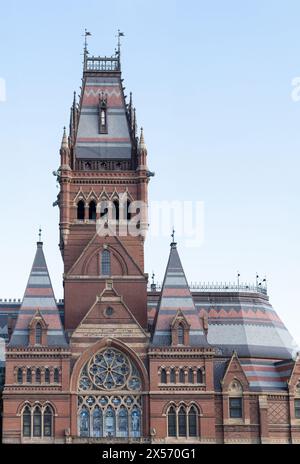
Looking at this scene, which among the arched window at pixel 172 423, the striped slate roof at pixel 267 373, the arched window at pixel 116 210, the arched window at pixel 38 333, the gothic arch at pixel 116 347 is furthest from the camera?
the arched window at pixel 116 210

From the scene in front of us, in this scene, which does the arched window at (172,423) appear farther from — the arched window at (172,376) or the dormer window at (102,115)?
the dormer window at (102,115)

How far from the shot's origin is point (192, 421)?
8331 cm

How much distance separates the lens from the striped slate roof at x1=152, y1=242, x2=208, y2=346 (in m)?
85.1

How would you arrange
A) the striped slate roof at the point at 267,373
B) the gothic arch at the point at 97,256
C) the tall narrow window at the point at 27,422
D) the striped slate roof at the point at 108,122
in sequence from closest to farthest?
the tall narrow window at the point at 27,422, the gothic arch at the point at 97,256, the striped slate roof at the point at 267,373, the striped slate roof at the point at 108,122

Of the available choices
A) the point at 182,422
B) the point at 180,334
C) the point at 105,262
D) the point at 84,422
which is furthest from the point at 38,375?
the point at 182,422

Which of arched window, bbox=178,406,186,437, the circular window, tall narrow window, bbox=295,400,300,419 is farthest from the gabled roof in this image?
tall narrow window, bbox=295,400,300,419

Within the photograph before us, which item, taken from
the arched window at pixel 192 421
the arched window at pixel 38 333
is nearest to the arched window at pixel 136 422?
the arched window at pixel 192 421

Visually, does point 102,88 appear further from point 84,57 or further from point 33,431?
point 33,431

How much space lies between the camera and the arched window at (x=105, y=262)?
289 feet

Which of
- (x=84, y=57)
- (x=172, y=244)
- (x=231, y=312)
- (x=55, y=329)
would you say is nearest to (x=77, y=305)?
(x=55, y=329)

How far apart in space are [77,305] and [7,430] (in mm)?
→ 12556

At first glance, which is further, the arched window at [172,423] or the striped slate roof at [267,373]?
the striped slate roof at [267,373]

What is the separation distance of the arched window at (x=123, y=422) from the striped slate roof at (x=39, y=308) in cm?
732

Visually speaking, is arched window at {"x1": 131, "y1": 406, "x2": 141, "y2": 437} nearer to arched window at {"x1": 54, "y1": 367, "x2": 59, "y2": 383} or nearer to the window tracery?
the window tracery
